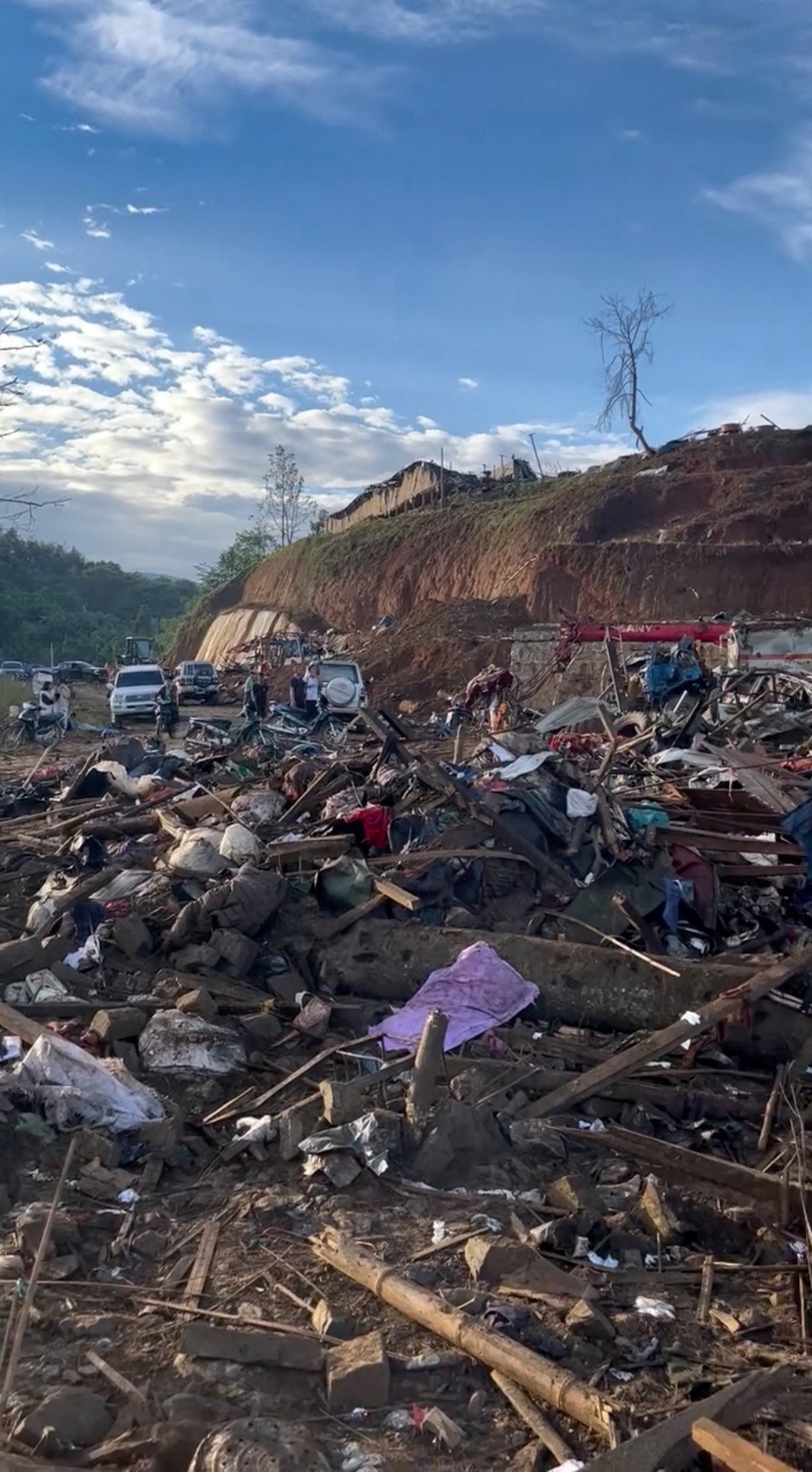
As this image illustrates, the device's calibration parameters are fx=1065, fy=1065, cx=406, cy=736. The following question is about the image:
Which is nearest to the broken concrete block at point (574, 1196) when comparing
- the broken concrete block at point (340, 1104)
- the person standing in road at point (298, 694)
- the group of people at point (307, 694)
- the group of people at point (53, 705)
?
the broken concrete block at point (340, 1104)

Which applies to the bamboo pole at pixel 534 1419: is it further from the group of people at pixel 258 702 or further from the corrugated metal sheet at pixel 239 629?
the corrugated metal sheet at pixel 239 629

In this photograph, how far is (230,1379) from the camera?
131 inches

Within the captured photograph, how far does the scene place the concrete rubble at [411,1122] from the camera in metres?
3.22

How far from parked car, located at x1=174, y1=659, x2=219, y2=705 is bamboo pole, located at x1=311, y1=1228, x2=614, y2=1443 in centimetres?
2708

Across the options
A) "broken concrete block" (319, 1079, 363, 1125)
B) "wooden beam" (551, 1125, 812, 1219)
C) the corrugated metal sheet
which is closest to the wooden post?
"broken concrete block" (319, 1079, 363, 1125)

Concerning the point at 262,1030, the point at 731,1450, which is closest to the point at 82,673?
the point at 262,1030

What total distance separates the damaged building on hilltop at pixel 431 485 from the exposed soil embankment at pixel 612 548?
8.24 ft

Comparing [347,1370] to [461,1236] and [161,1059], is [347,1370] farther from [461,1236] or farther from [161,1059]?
[161,1059]

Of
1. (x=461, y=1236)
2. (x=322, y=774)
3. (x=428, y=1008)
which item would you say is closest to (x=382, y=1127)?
(x=461, y=1236)

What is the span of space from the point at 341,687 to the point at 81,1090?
17.1 meters

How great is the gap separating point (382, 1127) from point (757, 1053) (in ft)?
7.68

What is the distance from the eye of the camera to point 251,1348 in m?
3.41

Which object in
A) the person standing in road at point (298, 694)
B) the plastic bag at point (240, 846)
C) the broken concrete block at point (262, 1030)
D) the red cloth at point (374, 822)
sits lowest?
the broken concrete block at point (262, 1030)

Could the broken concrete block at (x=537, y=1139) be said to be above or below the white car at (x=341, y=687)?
below
